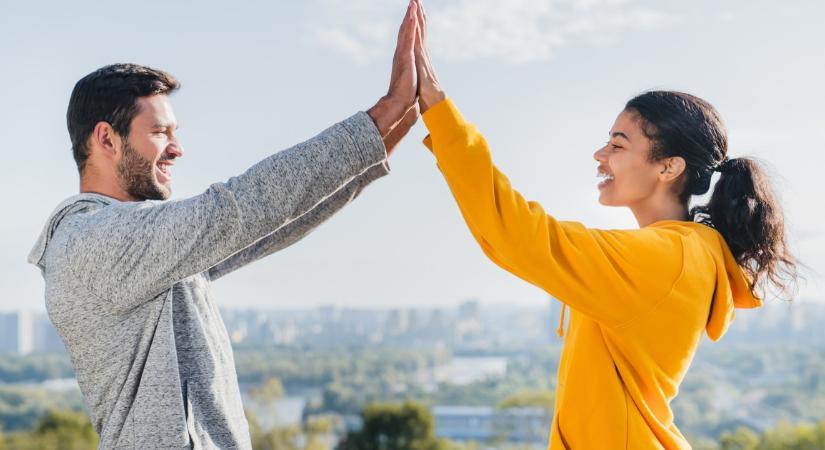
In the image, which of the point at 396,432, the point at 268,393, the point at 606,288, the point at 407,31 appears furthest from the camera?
the point at 268,393

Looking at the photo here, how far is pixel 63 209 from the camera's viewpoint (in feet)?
5.26

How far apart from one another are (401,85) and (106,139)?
1.97ft

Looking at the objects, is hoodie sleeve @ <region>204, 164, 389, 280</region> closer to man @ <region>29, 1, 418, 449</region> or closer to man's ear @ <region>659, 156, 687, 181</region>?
man @ <region>29, 1, 418, 449</region>

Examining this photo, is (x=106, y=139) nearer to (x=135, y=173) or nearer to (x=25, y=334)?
(x=135, y=173)

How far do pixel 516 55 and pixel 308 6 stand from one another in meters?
7.98

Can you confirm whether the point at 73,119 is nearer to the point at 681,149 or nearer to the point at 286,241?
the point at 286,241

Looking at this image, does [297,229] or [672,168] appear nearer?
[672,168]

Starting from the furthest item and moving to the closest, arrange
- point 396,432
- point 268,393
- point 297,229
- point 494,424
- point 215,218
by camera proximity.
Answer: point 268,393 < point 494,424 < point 396,432 < point 297,229 < point 215,218

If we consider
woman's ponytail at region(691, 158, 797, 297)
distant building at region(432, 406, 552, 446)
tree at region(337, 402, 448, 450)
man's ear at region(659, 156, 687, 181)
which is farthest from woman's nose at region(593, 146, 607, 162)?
distant building at region(432, 406, 552, 446)

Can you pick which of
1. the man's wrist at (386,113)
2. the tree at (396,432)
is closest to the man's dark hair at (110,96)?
the man's wrist at (386,113)

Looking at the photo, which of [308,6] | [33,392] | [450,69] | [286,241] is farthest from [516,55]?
[286,241]

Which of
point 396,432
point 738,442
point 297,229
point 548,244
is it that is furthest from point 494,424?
point 548,244

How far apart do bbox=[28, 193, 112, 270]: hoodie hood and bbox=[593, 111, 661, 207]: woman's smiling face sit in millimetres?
999

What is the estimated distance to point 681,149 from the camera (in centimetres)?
171
